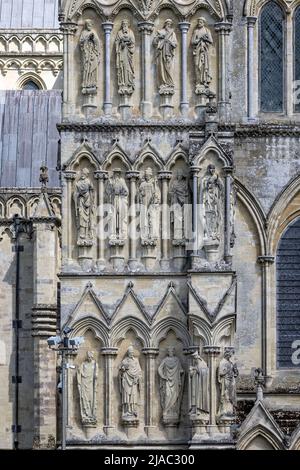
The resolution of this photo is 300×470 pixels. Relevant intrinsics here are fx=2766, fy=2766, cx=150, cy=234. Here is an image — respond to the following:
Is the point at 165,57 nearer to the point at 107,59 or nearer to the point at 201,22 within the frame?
the point at 201,22

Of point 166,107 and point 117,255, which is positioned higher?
point 166,107

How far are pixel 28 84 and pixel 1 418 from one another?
68.6 ft

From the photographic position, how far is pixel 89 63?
55.6m

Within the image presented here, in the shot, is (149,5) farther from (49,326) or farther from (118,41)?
(49,326)

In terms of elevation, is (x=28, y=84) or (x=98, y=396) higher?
(x=28, y=84)

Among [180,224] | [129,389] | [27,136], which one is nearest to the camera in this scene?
[129,389]

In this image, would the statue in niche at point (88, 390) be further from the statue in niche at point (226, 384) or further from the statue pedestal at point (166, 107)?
the statue pedestal at point (166, 107)

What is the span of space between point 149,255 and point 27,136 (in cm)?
1322

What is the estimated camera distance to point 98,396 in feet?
181

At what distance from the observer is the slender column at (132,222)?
5531 cm

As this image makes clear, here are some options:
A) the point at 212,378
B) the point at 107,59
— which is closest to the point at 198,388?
the point at 212,378

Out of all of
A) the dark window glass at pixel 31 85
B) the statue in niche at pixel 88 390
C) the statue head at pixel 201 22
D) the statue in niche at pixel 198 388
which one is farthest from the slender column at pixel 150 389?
the dark window glass at pixel 31 85
